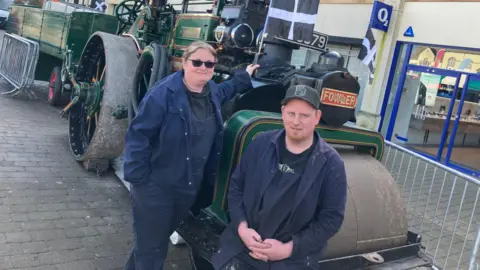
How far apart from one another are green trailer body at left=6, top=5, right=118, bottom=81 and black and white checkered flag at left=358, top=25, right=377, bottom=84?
17.9ft

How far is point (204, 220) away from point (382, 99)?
856 cm

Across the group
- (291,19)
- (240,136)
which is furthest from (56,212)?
(291,19)

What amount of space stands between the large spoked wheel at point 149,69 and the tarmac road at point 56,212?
0.97 meters

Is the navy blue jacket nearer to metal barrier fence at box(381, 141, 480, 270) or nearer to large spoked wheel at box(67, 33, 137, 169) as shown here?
large spoked wheel at box(67, 33, 137, 169)

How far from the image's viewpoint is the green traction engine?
2586 mm

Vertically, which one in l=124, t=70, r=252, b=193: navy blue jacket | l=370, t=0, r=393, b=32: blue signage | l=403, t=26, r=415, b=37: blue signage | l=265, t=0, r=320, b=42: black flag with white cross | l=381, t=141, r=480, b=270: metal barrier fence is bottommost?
l=381, t=141, r=480, b=270: metal barrier fence

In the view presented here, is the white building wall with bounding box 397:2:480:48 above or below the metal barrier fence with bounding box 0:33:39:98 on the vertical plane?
above

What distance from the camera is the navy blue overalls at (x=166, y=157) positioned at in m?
2.41

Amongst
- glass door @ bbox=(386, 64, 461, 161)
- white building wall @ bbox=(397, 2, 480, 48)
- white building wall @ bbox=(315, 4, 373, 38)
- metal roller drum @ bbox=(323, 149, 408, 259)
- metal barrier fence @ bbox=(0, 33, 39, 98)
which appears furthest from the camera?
white building wall @ bbox=(315, 4, 373, 38)

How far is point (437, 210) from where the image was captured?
4855mm

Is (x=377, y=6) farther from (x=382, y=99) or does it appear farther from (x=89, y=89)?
(x=89, y=89)

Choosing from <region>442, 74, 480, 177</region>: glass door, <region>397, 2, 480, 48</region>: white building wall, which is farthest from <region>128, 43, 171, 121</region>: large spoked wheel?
<region>442, 74, 480, 177</region>: glass door

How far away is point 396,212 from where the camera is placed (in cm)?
286

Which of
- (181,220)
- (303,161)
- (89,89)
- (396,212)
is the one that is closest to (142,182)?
(181,220)
